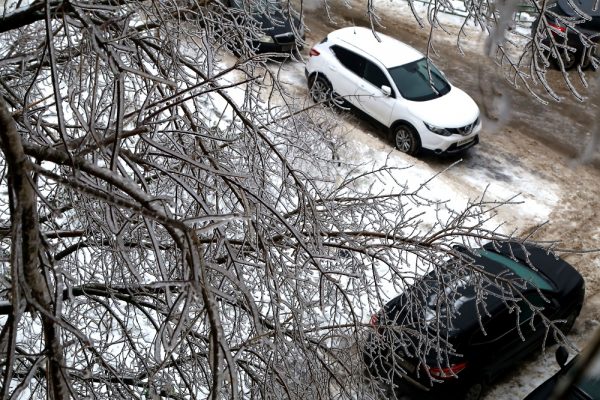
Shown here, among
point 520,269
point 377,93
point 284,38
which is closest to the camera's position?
point 520,269

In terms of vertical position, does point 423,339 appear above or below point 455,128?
below

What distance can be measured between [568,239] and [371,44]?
180 inches

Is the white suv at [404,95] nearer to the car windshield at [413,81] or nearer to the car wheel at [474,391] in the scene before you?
the car windshield at [413,81]

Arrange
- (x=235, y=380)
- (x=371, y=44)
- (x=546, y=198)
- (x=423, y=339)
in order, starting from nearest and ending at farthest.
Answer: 1. (x=235, y=380)
2. (x=423, y=339)
3. (x=546, y=198)
4. (x=371, y=44)

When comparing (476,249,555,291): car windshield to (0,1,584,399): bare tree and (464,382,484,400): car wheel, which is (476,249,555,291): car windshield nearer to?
(464,382,484,400): car wheel

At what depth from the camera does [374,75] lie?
11.2 metres

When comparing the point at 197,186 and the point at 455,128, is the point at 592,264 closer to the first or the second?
the point at 455,128

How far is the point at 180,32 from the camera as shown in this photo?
14.2ft

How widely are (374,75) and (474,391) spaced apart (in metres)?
5.97

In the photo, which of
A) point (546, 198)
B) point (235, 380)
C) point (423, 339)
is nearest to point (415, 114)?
point (546, 198)

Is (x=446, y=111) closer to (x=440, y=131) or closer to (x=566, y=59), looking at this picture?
(x=440, y=131)

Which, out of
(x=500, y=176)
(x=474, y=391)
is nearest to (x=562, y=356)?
(x=474, y=391)

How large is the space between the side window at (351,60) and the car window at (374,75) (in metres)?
0.10

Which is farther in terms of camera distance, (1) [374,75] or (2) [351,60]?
(2) [351,60]
